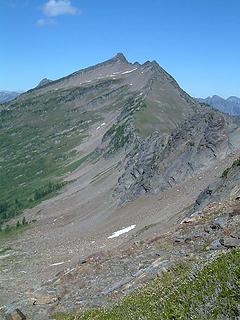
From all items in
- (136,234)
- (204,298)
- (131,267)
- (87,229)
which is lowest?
(136,234)

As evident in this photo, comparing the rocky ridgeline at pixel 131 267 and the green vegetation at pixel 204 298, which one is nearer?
the green vegetation at pixel 204 298

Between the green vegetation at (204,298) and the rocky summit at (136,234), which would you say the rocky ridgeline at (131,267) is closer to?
the rocky summit at (136,234)

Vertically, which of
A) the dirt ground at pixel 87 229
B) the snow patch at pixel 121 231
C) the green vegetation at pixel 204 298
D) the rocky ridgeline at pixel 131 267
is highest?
the green vegetation at pixel 204 298

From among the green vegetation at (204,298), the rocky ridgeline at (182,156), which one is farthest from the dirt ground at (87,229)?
the green vegetation at (204,298)

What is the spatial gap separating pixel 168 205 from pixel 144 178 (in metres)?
29.2

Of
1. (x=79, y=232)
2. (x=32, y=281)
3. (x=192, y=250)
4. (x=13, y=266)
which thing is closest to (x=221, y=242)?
(x=192, y=250)

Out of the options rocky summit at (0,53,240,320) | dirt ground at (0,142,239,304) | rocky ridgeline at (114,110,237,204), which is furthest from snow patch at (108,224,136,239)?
rocky ridgeline at (114,110,237,204)

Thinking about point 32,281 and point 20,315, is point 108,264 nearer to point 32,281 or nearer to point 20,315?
point 20,315

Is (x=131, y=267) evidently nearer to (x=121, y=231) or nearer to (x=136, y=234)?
(x=136, y=234)

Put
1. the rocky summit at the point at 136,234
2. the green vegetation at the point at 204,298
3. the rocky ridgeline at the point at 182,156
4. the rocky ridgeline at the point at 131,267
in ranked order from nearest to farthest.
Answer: the green vegetation at the point at 204,298
the rocky summit at the point at 136,234
the rocky ridgeline at the point at 131,267
the rocky ridgeline at the point at 182,156

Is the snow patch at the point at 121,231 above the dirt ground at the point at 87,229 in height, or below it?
below

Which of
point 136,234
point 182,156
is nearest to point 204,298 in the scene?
point 136,234

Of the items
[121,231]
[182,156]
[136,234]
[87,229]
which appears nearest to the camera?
[136,234]

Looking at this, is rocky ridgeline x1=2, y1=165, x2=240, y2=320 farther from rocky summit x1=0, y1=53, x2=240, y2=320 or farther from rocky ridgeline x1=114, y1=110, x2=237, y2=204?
rocky ridgeline x1=114, y1=110, x2=237, y2=204
